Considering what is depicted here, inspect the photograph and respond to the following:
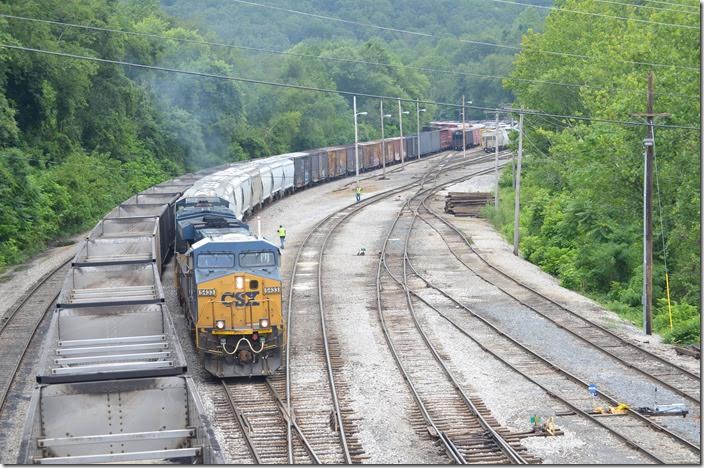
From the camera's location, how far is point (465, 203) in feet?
181

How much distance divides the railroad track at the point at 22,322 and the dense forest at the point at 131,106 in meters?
5.36

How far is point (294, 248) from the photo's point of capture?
42.2 meters

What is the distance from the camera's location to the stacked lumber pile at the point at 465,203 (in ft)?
180

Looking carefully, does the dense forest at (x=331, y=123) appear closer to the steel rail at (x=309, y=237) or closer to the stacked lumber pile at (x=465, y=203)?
the stacked lumber pile at (x=465, y=203)

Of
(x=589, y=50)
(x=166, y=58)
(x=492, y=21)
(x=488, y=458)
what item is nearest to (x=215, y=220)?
(x=488, y=458)

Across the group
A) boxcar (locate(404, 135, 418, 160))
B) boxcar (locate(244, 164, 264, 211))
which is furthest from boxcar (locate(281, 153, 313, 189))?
boxcar (locate(404, 135, 418, 160))

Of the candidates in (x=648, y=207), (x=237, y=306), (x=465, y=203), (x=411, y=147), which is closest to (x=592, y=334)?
(x=648, y=207)

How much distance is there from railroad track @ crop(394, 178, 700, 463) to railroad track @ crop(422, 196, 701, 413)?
69.9 inches

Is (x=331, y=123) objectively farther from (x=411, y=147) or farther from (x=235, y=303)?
(x=235, y=303)

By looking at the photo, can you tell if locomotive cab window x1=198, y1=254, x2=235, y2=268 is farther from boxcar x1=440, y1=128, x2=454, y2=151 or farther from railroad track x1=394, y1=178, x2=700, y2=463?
boxcar x1=440, y1=128, x2=454, y2=151

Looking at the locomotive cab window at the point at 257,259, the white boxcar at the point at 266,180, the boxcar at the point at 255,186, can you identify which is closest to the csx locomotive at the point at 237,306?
the locomotive cab window at the point at 257,259

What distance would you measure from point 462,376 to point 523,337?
451cm

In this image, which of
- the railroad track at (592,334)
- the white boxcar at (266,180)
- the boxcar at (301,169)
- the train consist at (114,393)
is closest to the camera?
the train consist at (114,393)

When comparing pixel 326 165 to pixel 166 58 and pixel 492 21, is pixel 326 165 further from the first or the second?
pixel 492 21
